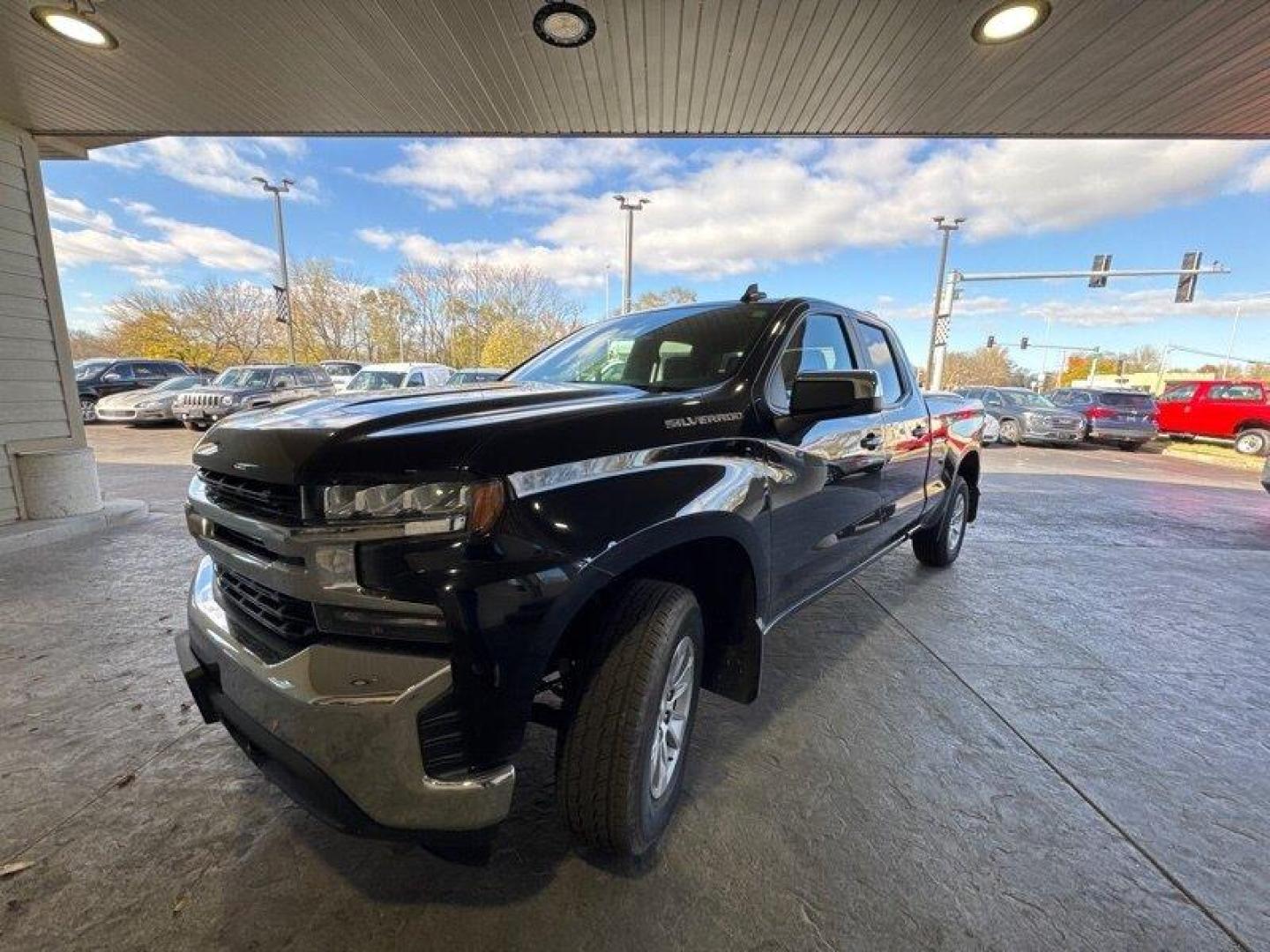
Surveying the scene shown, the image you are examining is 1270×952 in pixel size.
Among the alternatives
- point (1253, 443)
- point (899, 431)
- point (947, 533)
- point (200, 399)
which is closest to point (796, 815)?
point (899, 431)

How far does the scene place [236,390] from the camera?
46.3 feet

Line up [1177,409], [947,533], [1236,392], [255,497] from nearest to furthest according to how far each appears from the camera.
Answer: [255,497], [947,533], [1236,392], [1177,409]

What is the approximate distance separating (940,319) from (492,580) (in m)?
22.3

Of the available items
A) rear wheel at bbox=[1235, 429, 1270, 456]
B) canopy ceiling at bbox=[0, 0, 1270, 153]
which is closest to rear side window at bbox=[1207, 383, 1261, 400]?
rear wheel at bbox=[1235, 429, 1270, 456]

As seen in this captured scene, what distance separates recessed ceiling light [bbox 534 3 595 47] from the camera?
3508 millimetres

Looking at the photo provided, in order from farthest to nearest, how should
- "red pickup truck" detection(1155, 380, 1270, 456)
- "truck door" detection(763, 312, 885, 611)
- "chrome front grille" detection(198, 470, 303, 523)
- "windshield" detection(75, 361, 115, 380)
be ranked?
1. "windshield" detection(75, 361, 115, 380)
2. "red pickup truck" detection(1155, 380, 1270, 456)
3. "truck door" detection(763, 312, 885, 611)
4. "chrome front grille" detection(198, 470, 303, 523)

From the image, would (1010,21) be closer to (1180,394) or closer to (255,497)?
(255,497)

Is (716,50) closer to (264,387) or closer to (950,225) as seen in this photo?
(264,387)

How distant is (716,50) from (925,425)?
9.75 ft

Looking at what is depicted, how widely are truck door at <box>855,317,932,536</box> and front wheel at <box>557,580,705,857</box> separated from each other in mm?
2038

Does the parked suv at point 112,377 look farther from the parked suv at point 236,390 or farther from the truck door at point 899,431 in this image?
the truck door at point 899,431

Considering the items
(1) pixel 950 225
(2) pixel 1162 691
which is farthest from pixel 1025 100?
(1) pixel 950 225

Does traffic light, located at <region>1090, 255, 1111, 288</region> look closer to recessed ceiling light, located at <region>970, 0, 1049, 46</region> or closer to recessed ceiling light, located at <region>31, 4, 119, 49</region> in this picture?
recessed ceiling light, located at <region>970, 0, 1049, 46</region>

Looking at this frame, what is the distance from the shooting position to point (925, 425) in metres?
3.77
